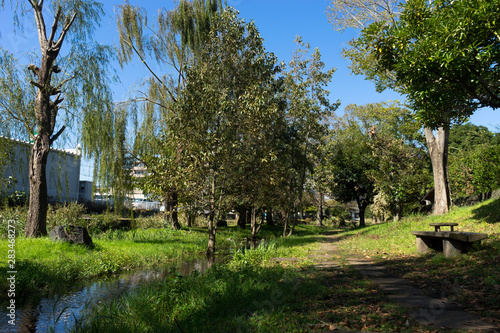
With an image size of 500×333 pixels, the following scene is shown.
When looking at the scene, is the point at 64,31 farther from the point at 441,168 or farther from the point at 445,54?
the point at 441,168

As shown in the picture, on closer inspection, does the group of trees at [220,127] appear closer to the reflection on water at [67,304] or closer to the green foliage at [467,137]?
the reflection on water at [67,304]

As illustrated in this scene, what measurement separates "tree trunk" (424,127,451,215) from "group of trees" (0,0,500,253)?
0.19 ft

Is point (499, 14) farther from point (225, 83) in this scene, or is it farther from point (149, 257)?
point (149, 257)

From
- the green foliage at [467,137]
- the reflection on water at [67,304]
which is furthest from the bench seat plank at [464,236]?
the green foliage at [467,137]

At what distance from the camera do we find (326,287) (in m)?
5.80

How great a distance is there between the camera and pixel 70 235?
Result: 458 inches

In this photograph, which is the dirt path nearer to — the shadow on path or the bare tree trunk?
the shadow on path

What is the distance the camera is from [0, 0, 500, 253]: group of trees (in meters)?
8.05

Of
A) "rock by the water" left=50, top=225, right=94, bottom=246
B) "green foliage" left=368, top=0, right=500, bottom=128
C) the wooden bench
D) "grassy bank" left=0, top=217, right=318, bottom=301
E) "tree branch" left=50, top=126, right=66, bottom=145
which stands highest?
"green foliage" left=368, top=0, right=500, bottom=128

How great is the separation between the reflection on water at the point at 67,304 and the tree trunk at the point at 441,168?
458 inches

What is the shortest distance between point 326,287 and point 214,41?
467 inches

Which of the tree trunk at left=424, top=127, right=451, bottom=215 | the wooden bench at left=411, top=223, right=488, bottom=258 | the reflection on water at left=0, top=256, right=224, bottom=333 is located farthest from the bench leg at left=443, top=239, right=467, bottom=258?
the tree trunk at left=424, top=127, right=451, bottom=215

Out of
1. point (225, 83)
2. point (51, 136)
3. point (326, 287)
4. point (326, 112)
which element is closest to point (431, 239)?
point (326, 287)

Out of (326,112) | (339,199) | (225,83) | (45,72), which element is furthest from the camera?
(339,199)
